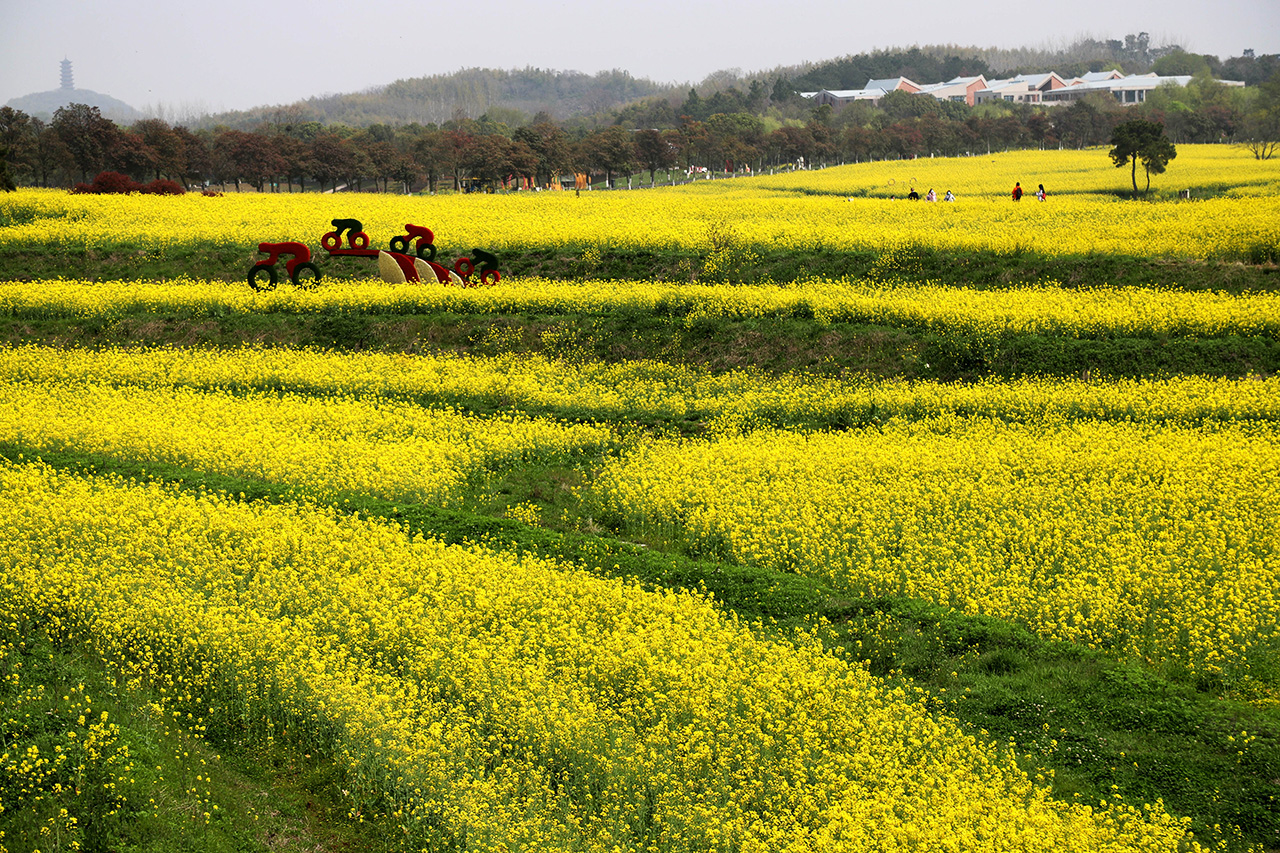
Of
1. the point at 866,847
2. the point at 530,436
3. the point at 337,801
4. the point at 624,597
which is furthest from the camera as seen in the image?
the point at 530,436

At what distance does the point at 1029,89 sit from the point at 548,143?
10419cm

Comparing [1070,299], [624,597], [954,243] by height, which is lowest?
[624,597]

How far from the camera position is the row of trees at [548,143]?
59.2 metres

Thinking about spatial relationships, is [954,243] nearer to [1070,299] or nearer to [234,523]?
[1070,299]

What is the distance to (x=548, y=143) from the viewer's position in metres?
68.6

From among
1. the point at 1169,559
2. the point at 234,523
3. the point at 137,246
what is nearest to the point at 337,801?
the point at 234,523

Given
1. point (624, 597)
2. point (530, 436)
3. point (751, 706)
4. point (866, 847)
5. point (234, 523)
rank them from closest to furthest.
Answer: point (866, 847) < point (751, 706) < point (624, 597) < point (234, 523) < point (530, 436)

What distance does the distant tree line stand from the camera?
5944 centimetres

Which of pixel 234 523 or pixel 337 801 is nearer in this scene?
pixel 337 801

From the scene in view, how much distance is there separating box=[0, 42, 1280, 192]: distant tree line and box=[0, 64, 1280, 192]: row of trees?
0.41 ft

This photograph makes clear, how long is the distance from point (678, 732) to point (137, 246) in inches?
1189

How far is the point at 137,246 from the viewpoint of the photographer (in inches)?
1262

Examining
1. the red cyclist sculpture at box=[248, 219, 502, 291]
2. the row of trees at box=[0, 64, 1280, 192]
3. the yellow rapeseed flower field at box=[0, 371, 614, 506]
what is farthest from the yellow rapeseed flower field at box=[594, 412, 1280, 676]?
the row of trees at box=[0, 64, 1280, 192]

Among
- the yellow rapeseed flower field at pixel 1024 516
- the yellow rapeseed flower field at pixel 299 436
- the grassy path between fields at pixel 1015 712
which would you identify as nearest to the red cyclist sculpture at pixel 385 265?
the yellow rapeseed flower field at pixel 299 436
